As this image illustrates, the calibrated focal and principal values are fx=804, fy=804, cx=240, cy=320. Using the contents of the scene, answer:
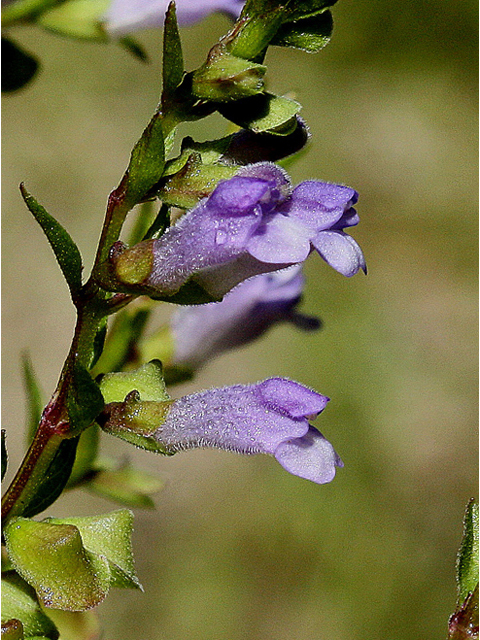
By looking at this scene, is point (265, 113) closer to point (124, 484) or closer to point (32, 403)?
point (32, 403)

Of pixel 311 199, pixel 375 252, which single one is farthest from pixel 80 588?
pixel 375 252

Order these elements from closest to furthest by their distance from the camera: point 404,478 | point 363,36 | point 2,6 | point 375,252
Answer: point 2,6, point 404,478, point 375,252, point 363,36

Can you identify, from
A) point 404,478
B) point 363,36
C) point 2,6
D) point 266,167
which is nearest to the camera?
point 266,167

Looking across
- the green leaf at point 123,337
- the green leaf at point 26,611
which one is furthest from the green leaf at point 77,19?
the green leaf at point 26,611

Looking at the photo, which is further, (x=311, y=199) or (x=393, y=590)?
(x=393, y=590)

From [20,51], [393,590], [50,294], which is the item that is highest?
[20,51]

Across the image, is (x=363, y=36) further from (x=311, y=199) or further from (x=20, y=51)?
Result: (x=311, y=199)

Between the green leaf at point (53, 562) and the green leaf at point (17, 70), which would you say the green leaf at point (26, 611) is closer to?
the green leaf at point (53, 562)
